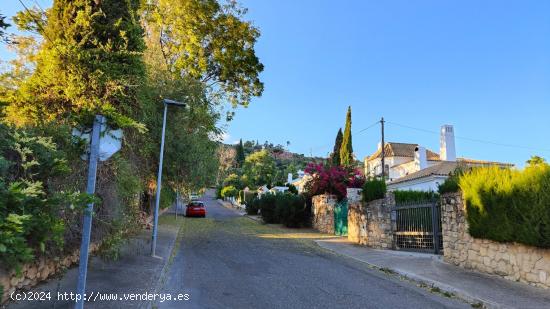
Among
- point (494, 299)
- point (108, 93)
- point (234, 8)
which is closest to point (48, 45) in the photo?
point (108, 93)

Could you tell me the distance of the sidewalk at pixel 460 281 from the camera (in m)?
6.74

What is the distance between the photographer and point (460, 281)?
833 centimetres

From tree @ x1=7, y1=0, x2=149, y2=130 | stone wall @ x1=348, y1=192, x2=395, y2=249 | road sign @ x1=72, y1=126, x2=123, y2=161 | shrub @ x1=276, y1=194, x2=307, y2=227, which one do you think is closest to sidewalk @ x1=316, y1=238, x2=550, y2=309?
stone wall @ x1=348, y1=192, x2=395, y2=249

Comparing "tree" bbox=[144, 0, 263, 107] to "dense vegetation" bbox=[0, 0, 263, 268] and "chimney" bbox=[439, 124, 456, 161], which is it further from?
"chimney" bbox=[439, 124, 456, 161]

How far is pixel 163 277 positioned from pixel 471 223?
7966 millimetres

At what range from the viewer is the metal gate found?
12.2 m

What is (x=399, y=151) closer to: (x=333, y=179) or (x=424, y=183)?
(x=424, y=183)

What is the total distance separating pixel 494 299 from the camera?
22.3 feet

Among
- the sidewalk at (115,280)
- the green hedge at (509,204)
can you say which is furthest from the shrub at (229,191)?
→ the green hedge at (509,204)

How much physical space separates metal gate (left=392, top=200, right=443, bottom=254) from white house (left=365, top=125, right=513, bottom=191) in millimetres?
5585

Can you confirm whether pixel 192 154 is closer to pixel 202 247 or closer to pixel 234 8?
pixel 202 247

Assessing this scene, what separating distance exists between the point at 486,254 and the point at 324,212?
538 inches

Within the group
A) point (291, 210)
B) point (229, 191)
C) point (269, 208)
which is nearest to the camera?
point (291, 210)

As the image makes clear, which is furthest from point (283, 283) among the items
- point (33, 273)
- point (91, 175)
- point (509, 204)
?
point (509, 204)
